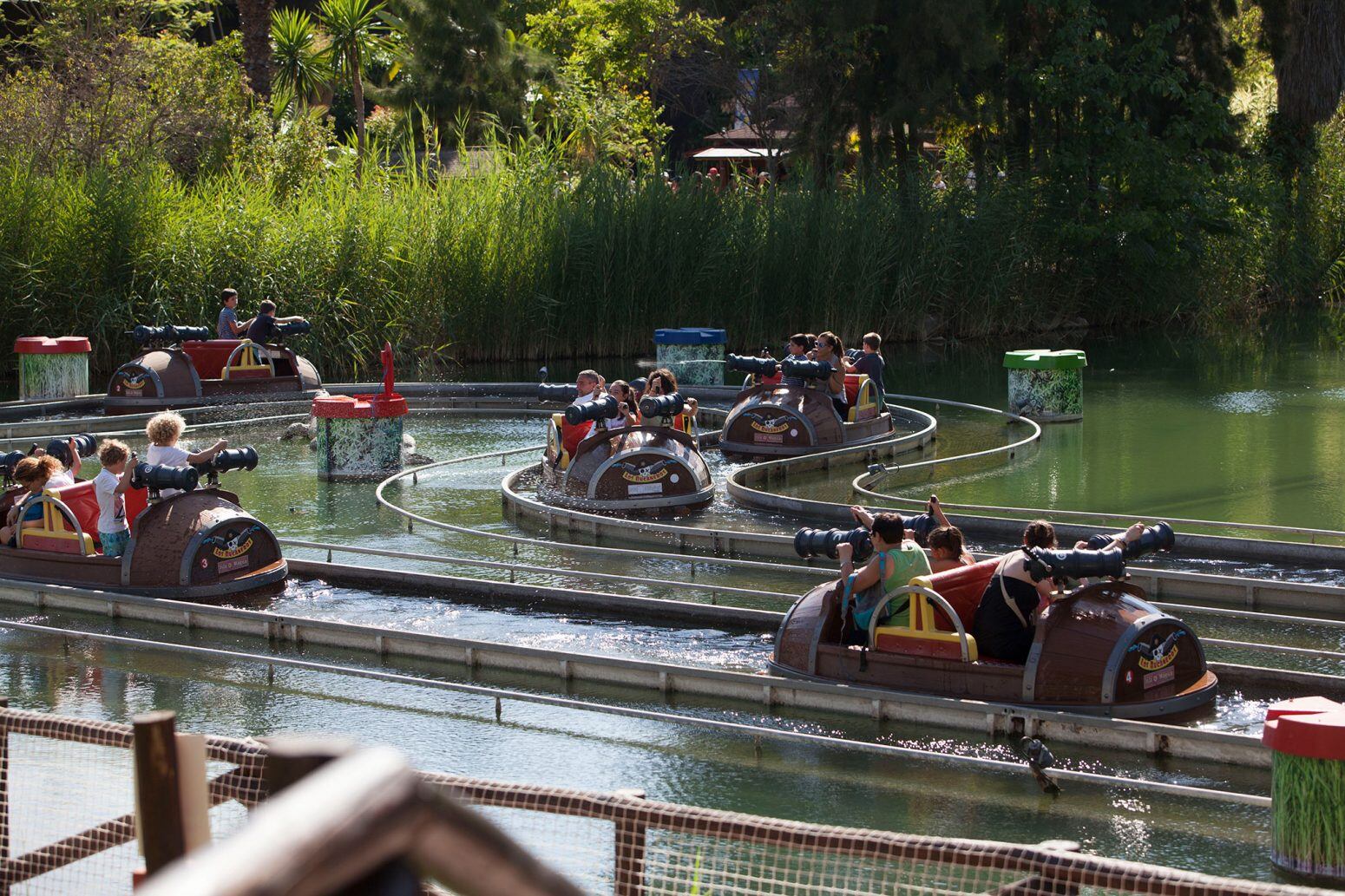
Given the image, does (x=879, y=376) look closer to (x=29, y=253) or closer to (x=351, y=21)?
(x=29, y=253)

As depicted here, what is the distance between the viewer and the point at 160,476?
1158 cm

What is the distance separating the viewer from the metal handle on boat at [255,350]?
2209 centimetres

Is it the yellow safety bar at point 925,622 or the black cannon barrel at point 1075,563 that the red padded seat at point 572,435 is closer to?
the yellow safety bar at point 925,622

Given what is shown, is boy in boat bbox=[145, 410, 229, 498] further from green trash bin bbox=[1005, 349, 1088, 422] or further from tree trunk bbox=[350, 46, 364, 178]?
tree trunk bbox=[350, 46, 364, 178]

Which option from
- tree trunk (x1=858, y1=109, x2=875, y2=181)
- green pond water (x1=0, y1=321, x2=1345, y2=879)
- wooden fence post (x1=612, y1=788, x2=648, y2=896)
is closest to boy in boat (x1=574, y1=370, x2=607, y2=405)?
green pond water (x1=0, y1=321, x2=1345, y2=879)

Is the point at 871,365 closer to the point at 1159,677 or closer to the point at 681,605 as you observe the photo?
the point at 681,605

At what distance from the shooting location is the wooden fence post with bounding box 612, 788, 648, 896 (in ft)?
13.6

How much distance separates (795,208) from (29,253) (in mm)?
12992

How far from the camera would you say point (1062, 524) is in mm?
13484

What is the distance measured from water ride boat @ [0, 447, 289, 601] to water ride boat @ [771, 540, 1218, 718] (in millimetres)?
4768

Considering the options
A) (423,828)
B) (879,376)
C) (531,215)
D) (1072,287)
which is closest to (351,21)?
(531,215)

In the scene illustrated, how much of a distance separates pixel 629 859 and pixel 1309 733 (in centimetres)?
363

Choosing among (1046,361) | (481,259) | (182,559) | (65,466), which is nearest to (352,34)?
(481,259)

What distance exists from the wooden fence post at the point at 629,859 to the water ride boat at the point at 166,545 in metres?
8.21
